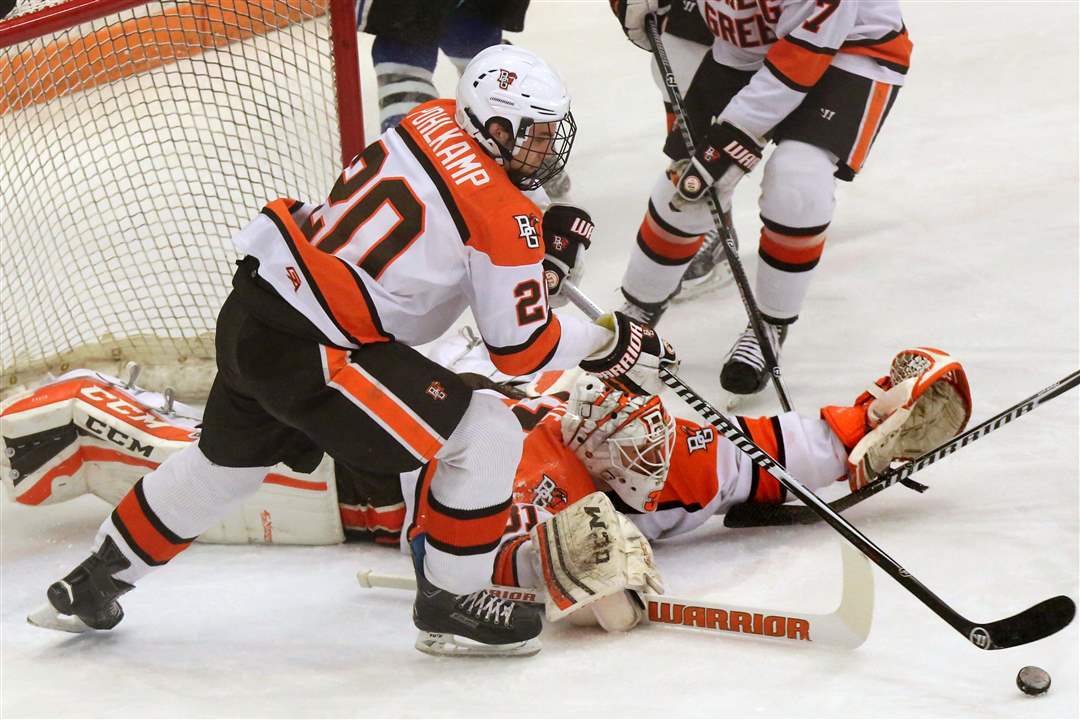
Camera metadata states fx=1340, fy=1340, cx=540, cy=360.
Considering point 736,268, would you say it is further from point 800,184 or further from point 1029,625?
point 1029,625

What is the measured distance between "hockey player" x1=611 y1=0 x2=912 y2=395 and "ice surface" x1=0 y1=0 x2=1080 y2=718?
31 cm

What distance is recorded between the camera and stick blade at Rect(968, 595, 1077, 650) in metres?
1.86

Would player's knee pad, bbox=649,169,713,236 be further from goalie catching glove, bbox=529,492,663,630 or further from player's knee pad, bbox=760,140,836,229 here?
goalie catching glove, bbox=529,492,663,630

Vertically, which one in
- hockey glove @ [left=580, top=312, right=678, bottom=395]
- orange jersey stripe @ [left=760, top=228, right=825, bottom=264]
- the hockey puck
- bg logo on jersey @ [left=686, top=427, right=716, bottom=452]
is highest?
hockey glove @ [left=580, top=312, right=678, bottom=395]

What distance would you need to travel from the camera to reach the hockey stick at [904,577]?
1.87m

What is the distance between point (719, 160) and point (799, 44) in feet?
0.93

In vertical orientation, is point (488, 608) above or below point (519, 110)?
below

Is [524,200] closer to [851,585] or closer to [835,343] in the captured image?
[851,585]

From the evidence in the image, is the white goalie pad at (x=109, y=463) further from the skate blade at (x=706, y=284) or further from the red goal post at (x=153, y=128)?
the skate blade at (x=706, y=284)

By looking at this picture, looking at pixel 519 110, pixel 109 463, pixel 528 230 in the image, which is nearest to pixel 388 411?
pixel 528 230

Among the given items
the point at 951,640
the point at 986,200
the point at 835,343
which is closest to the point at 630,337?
the point at 951,640

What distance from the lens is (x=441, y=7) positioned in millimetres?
3291

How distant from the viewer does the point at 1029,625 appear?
1.87 m

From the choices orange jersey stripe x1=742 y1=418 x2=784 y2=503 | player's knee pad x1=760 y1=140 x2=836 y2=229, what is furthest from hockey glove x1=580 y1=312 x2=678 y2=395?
player's knee pad x1=760 y1=140 x2=836 y2=229
